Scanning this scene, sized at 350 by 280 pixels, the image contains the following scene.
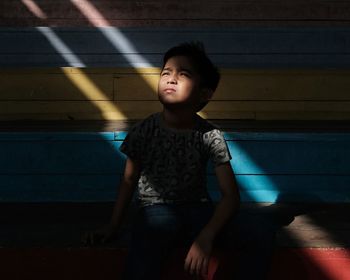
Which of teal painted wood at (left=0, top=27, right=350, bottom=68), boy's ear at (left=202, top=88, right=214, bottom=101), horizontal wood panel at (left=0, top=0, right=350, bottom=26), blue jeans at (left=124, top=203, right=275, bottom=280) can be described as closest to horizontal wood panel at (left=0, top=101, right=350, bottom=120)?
teal painted wood at (left=0, top=27, right=350, bottom=68)

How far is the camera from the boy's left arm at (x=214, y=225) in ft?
5.86

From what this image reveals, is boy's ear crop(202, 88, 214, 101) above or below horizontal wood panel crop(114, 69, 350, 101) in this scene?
below

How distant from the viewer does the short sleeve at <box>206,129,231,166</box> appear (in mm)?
1973

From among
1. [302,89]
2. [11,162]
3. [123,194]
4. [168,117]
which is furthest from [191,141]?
[302,89]

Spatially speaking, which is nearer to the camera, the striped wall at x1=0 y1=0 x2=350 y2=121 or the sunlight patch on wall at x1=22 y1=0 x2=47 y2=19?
the striped wall at x1=0 y1=0 x2=350 y2=121

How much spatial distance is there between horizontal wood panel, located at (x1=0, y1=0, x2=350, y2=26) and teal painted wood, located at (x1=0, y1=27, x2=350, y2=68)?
114mm

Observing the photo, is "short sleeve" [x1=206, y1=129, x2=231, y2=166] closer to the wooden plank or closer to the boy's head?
the boy's head

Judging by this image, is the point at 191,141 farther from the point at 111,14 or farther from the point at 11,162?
the point at 111,14

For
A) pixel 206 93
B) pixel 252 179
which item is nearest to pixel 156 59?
pixel 252 179

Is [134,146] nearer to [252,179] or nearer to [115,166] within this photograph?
[115,166]

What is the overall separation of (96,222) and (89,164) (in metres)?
0.48

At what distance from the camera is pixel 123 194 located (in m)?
2.03

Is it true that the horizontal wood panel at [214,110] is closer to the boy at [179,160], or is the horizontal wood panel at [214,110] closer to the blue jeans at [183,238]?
the boy at [179,160]

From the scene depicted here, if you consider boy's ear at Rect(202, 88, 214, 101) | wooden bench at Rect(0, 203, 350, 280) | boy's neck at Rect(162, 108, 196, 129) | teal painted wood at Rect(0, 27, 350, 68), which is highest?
teal painted wood at Rect(0, 27, 350, 68)
